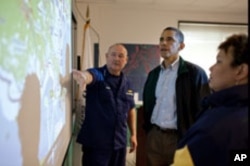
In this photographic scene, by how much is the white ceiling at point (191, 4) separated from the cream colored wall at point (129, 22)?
0.10 metres

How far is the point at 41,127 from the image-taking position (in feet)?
3.08

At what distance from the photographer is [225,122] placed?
836 mm

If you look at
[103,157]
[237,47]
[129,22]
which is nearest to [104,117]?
[103,157]

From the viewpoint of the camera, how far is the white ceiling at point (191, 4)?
13.0 ft

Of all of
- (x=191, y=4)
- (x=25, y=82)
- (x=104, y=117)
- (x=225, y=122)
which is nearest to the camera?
(x=25, y=82)

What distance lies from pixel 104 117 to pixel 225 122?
1340 millimetres

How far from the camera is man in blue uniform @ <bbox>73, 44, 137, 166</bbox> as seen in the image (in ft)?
6.82

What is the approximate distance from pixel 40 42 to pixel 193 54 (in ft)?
13.1

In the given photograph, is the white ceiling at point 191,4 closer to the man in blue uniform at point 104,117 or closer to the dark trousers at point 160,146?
the man in blue uniform at point 104,117

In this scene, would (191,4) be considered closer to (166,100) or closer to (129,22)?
(129,22)

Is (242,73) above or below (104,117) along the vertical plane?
above

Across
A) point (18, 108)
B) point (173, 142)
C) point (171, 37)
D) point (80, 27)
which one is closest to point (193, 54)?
point (80, 27)

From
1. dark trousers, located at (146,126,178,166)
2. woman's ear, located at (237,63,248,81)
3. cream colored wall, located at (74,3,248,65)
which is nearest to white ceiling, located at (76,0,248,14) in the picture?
cream colored wall, located at (74,3,248,65)

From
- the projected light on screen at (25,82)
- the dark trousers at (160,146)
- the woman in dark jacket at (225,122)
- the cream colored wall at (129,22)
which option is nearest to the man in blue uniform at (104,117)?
the dark trousers at (160,146)
